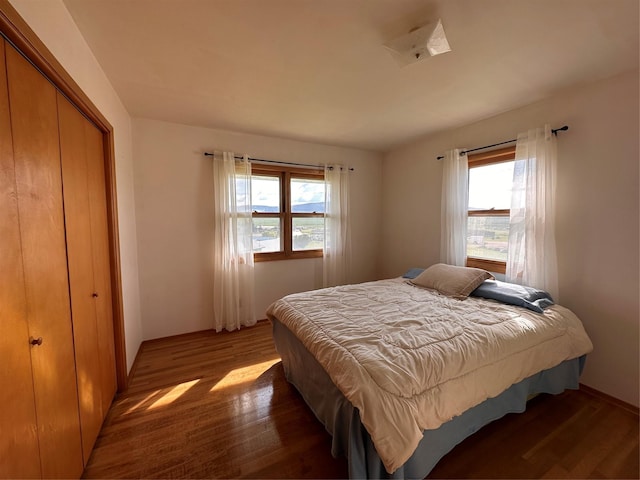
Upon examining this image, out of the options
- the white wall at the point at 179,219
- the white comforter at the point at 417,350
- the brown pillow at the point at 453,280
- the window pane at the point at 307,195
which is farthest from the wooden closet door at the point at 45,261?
the brown pillow at the point at 453,280

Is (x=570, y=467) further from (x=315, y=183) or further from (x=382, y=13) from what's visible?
(x=315, y=183)

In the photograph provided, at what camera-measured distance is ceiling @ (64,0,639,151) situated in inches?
51.5

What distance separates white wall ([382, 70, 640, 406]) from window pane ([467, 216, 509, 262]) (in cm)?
46

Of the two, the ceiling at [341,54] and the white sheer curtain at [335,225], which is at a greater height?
the ceiling at [341,54]

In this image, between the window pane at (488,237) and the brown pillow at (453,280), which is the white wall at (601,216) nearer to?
the window pane at (488,237)

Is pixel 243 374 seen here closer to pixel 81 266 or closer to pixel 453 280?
pixel 81 266

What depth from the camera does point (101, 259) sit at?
1770 mm

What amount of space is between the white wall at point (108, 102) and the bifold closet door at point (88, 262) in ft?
0.73

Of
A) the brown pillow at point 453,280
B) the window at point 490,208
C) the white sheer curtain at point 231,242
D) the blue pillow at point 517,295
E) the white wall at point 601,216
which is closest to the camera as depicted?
the white wall at point 601,216

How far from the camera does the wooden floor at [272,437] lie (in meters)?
1.41

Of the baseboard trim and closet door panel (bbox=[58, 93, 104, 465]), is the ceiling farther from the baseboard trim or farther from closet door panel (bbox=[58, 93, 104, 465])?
the baseboard trim

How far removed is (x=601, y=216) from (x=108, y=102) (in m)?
3.84

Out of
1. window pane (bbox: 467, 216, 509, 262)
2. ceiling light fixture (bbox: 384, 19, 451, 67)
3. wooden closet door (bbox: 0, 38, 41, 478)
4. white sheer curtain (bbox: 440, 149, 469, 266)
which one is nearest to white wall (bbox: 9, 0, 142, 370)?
wooden closet door (bbox: 0, 38, 41, 478)

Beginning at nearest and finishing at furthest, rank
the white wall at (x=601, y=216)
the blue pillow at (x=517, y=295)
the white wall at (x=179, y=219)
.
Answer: the white wall at (x=601, y=216)
the blue pillow at (x=517, y=295)
the white wall at (x=179, y=219)
